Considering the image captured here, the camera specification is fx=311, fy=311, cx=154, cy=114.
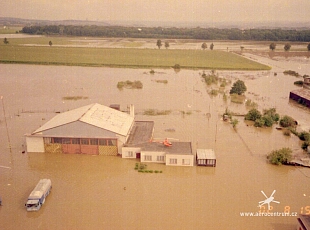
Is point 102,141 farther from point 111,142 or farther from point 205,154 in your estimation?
point 205,154

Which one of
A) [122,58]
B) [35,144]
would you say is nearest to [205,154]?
[35,144]

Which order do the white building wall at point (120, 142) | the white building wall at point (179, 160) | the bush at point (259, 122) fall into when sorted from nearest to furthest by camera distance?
1. the white building wall at point (179, 160)
2. the white building wall at point (120, 142)
3. the bush at point (259, 122)

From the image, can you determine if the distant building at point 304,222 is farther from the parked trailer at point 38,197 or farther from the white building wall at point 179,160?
the parked trailer at point 38,197

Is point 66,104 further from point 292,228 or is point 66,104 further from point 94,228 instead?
point 292,228

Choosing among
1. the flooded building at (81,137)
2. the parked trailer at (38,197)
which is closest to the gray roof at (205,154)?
the flooded building at (81,137)

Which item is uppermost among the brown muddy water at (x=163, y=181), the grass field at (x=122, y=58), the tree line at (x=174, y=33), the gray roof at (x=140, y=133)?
the tree line at (x=174, y=33)

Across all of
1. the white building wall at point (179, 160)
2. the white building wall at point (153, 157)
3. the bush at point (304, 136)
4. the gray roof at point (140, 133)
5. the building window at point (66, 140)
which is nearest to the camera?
the white building wall at point (179, 160)
